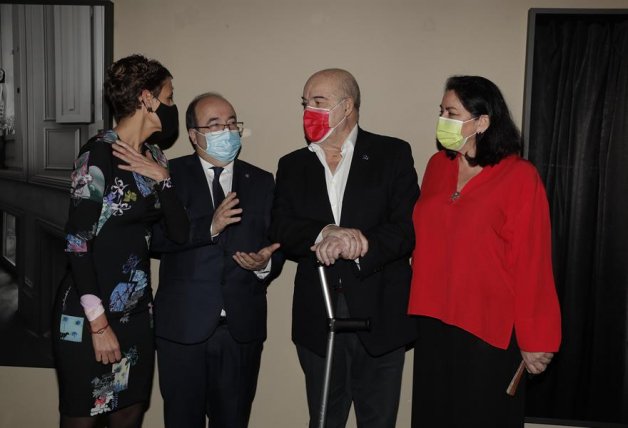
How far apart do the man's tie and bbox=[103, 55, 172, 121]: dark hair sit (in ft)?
1.49

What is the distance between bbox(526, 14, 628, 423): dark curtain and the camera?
2691 mm

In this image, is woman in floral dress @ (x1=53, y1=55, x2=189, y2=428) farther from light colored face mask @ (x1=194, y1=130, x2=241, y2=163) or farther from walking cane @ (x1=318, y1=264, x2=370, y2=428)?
walking cane @ (x1=318, y1=264, x2=370, y2=428)

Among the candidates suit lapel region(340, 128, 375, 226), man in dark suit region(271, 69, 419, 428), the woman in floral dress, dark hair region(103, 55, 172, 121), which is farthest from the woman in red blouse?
dark hair region(103, 55, 172, 121)

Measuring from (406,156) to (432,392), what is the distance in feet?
3.05

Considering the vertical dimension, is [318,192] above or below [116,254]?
above

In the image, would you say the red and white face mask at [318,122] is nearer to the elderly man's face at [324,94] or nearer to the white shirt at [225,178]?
the elderly man's face at [324,94]

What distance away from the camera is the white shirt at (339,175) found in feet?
7.43

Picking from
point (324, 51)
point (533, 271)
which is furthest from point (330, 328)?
point (324, 51)

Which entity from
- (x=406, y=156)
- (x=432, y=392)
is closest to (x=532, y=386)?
(x=432, y=392)

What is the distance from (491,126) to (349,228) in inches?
25.5

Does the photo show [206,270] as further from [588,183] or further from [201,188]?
[588,183]

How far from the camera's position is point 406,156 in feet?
7.48

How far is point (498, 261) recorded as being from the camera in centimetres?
203

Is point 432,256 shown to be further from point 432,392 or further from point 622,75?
point 622,75
